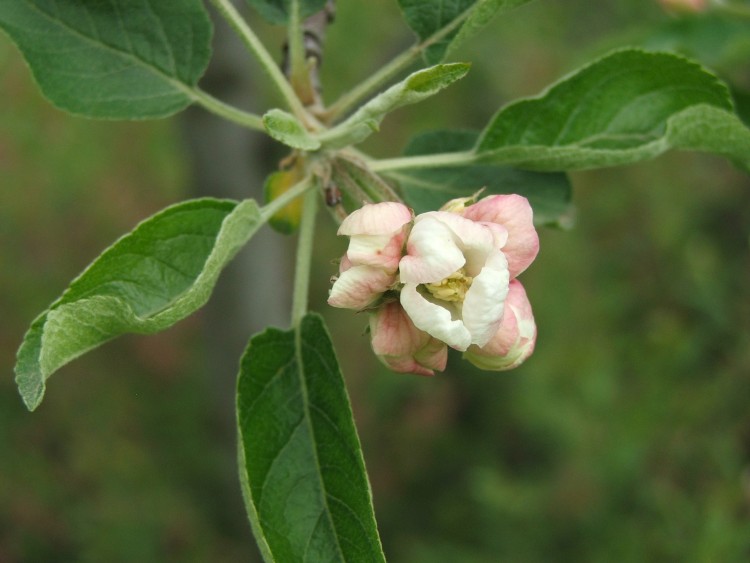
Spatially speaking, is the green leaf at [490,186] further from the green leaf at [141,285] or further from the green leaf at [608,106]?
the green leaf at [141,285]

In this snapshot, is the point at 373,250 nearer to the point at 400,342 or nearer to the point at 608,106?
the point at 400,342

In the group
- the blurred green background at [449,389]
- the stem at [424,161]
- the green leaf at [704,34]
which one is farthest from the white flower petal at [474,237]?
the blurred green background at [449,389]

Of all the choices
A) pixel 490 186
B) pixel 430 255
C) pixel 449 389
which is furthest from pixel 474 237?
pixel 449 389

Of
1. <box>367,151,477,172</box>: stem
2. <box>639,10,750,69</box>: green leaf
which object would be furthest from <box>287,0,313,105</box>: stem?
<box>639,10,750,69</box>: green leaf

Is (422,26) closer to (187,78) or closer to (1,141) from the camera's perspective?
(187,78)

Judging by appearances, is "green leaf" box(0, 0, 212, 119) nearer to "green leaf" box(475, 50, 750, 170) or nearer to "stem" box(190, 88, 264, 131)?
"stem" box(190, 88, 264, 131)

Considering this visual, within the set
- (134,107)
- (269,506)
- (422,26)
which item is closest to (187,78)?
(134,107)
